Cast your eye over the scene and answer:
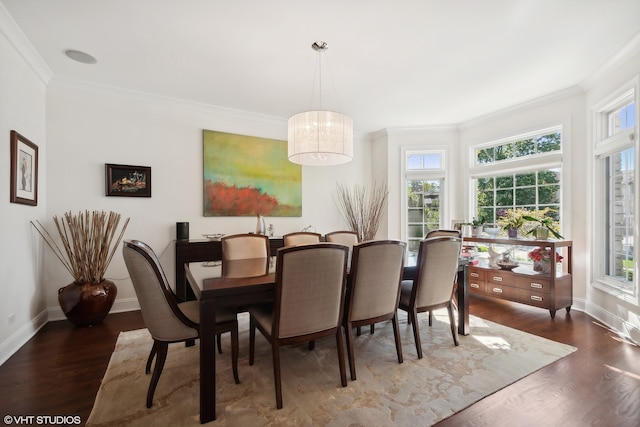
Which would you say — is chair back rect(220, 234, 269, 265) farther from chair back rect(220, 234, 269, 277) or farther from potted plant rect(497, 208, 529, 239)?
potted plant rect(497, 208, 529, 239)

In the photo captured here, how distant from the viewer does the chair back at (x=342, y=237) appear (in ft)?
12.0

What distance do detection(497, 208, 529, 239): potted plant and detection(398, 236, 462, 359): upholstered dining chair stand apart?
1915mm

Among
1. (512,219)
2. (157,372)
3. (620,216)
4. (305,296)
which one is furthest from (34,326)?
(620,216)

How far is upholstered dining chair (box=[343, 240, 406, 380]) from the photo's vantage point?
6.73 feet

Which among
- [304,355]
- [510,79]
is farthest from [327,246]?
[510,79]

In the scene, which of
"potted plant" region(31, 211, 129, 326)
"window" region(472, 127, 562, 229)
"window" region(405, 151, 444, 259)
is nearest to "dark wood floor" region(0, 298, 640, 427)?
"potted plant" region(31, 211, 129, 326)

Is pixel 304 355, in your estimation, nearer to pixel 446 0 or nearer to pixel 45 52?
pixel 446 0

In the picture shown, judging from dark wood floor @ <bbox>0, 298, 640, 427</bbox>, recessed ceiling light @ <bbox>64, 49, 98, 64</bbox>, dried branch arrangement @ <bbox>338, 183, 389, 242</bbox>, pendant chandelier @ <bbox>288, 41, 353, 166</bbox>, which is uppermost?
recessed ceiling light @ <bbox>64, 49, 98, 64</bbox>

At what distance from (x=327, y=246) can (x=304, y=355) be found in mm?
1168

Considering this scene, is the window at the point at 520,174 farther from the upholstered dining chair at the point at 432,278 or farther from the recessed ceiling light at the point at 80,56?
the recessed ceiling light at the point at 80,56

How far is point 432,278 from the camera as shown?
2416mm

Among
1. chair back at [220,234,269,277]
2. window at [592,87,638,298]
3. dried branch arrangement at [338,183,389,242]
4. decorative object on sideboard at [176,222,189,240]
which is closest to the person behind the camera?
chair back at [220,234,269,277]

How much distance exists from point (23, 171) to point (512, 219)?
544 centimetres

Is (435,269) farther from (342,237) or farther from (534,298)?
(534,298)
